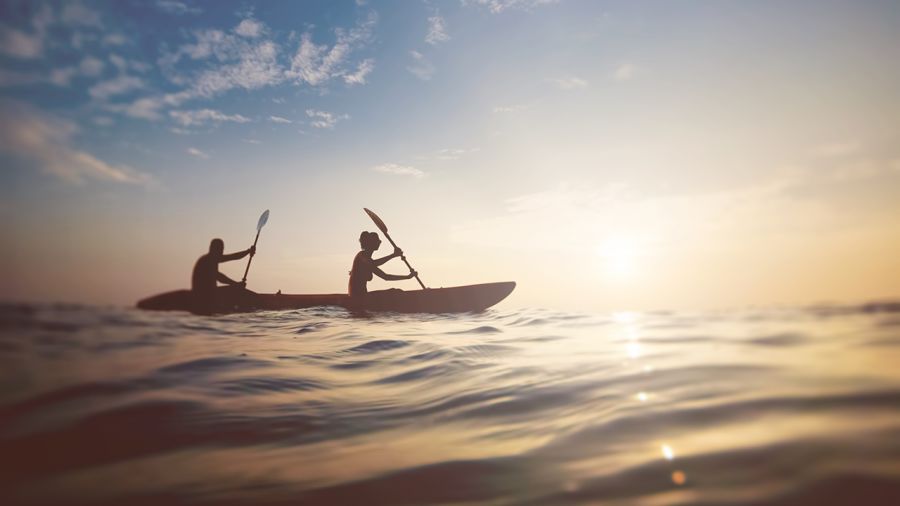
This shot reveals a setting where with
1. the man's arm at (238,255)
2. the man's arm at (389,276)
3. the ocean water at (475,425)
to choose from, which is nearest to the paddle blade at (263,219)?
the man's arm at (238,255)

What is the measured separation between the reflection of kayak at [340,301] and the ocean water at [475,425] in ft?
23.9

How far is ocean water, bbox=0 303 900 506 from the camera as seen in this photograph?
1.33 metres

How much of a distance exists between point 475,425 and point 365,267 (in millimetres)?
10810

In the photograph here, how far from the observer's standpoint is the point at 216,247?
11.2m

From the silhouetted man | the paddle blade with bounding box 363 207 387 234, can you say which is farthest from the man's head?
the paddle blade with bounding box 363 207 387 234

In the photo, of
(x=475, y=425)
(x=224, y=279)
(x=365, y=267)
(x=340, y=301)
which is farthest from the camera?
(x=365, y=267)

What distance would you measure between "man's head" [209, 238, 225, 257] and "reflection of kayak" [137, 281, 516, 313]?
967mm

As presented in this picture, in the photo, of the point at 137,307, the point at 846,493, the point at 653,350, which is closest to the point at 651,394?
the point at 846,493

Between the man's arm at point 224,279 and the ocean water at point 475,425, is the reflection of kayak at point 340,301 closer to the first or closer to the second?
the man's arm at point 224,279

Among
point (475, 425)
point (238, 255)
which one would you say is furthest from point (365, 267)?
point (475, 425)

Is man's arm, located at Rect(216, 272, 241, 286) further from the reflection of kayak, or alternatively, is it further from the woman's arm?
the woman's arm

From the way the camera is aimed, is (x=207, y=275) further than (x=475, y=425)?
Yes

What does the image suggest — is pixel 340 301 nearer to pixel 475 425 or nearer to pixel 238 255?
pixel 238 255

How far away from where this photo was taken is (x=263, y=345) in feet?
17.6
